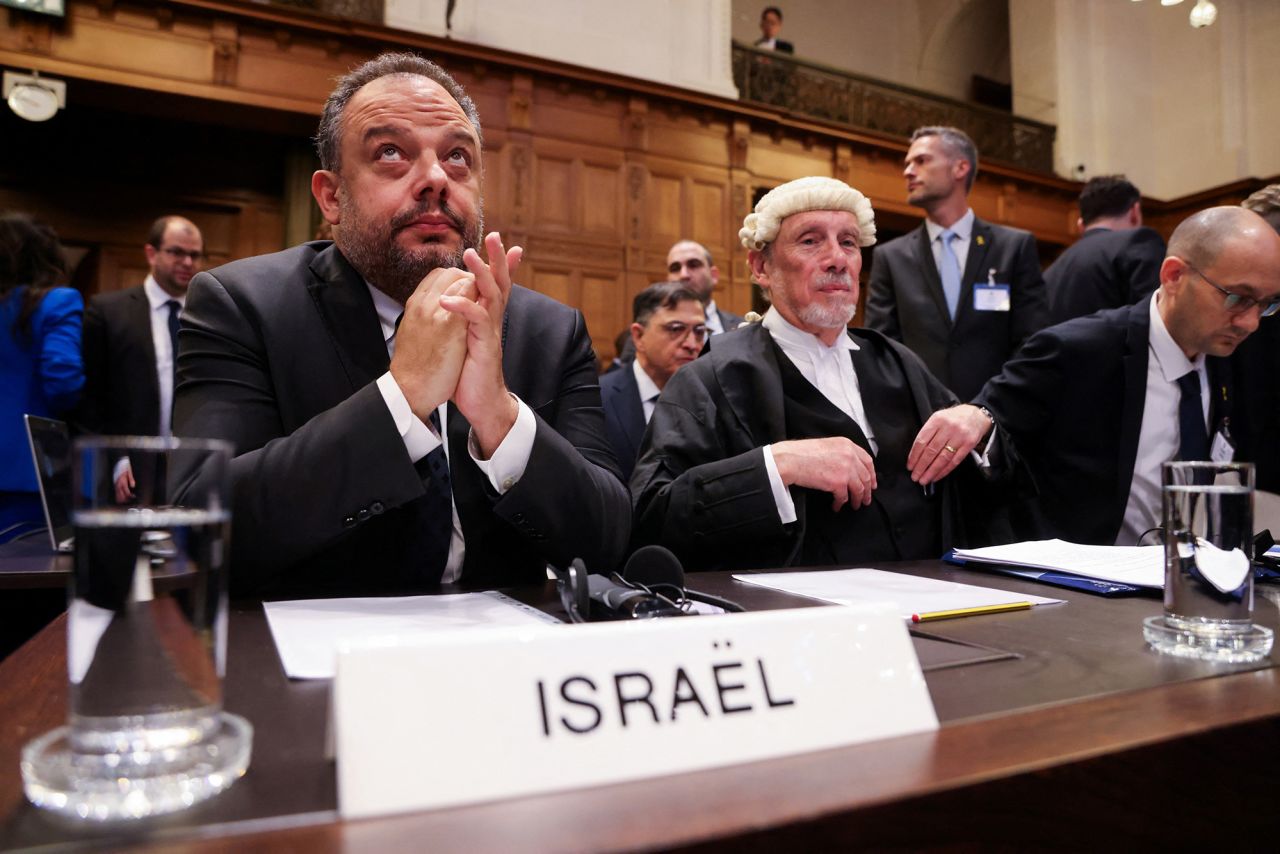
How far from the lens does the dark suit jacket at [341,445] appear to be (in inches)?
47.7

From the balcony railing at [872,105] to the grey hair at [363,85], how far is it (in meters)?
7.50

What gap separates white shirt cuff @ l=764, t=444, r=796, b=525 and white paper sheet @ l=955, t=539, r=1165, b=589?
312 mm

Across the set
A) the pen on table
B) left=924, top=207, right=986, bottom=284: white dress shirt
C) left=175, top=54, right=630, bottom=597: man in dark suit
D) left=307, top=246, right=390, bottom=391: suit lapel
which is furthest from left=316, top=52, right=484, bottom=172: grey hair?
left=924, top=207, right=986, bottom=284: white dress shirt

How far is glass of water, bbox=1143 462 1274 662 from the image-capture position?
884mm

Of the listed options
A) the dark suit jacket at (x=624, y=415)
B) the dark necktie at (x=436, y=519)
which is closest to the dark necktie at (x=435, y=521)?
the dark necktie at (x=436, y=519)

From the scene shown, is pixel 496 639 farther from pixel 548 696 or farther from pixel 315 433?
pixel 315 433

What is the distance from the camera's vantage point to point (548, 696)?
22.2 inches

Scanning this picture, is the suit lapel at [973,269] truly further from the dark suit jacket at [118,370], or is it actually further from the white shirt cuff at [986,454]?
the dark suit jacket at [118,370]

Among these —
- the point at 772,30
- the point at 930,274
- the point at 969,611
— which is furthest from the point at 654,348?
the point at 772,30

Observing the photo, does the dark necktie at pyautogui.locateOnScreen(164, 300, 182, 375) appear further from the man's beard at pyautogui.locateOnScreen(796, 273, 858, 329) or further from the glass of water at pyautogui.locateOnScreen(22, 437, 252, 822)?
the glass of water at pyautogui.locateOnScreen(22, 437, 252, 822)

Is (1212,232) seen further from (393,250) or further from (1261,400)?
(393,250)

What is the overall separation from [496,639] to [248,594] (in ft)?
2.83

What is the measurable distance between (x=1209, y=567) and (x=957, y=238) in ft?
10.6

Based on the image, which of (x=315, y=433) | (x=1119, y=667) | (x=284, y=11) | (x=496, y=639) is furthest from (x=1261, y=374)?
(x=284, y=11)
